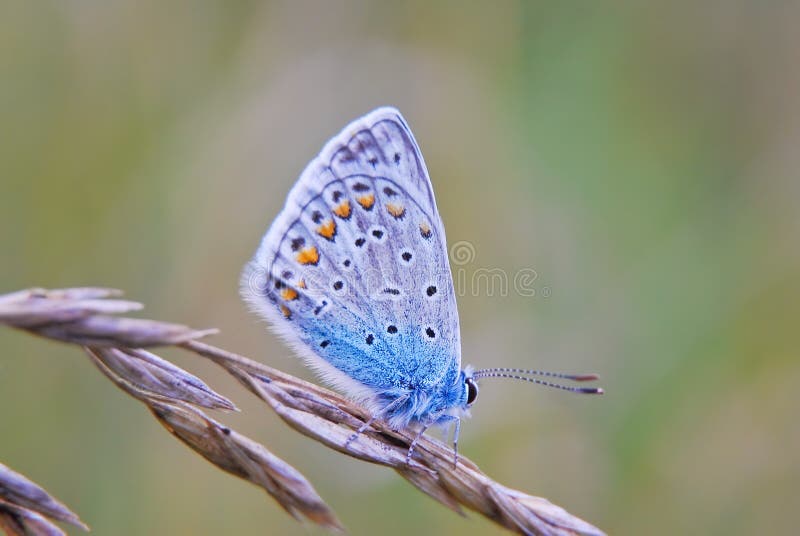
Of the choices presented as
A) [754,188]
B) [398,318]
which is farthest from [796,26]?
[398,318]

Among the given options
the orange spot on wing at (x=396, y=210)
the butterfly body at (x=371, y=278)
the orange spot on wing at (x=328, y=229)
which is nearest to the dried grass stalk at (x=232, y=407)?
the butterfly body at (x=371, y=278)

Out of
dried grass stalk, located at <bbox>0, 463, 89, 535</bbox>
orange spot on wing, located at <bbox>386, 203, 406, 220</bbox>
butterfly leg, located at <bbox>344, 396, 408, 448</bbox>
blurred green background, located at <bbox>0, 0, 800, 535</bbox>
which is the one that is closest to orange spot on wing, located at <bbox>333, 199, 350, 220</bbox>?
orange spot on wing, located at <bbox>386, 203, 406, 220</bbox>

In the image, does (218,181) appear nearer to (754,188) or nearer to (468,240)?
(468,240)

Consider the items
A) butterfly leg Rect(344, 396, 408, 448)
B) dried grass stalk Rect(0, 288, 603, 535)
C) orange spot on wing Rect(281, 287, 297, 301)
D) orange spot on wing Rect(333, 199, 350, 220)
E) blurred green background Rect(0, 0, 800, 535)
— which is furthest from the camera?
blurred green background Rect(0, 0, 800, 535)

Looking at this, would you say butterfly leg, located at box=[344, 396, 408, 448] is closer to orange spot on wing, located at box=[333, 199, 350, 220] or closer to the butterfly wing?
the butterfly wing

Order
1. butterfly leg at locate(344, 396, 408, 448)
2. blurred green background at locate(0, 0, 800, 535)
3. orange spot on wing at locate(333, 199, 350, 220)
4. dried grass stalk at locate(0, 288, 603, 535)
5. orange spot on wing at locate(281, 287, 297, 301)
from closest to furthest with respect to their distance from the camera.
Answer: dried grass stalk at locate(0, 288, 603, 535)
butterfly leg at locate(344, 396, 408, 448)
orange spot on wing at locate(281, 287, 297, 301)
orange spot on wing at locate(333, 199, 350, 220)
blurred green background at locate(0, 0, 800, 535)

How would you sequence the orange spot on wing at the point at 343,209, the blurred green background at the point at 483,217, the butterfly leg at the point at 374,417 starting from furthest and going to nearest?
1. the blurred green background at the point at 483,217
2. the orange spot on wing at the point at 343,209
3. the butterfly leg at the point at 374,417

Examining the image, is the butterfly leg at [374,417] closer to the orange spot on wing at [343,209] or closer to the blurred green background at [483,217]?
the orange spot on wing at [343,209]

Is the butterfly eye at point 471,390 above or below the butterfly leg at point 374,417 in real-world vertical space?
above

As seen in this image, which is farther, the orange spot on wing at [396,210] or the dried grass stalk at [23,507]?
the orange spot on wing at [396,210]
